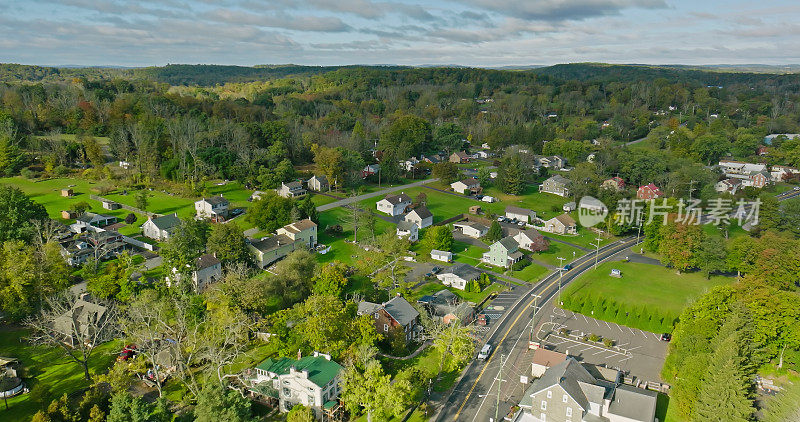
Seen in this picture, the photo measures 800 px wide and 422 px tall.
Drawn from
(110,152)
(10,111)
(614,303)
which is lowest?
(614,303)

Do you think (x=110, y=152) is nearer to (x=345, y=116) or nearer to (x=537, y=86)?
(x=345, y=116)

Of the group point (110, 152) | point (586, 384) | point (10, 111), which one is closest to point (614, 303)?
point (586, 384)

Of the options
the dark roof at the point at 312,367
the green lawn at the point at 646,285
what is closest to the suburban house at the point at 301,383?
the dark roof at the point at 312,367

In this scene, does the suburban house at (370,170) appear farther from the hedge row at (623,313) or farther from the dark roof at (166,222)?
the hedge row at (623,313)

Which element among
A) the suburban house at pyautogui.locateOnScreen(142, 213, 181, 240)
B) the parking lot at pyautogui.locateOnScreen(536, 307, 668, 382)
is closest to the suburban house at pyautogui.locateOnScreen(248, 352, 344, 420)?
the parking lot at pyautogui.locateOnScreen(536, 307, 668, 382)

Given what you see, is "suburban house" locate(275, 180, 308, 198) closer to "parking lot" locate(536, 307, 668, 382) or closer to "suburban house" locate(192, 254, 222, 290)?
"suburban house" locate(192, 254, 222, 290)

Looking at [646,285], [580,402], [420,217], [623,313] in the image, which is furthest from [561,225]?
[580,402]

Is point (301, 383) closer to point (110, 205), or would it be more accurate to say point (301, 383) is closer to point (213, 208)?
point (213, 208)
